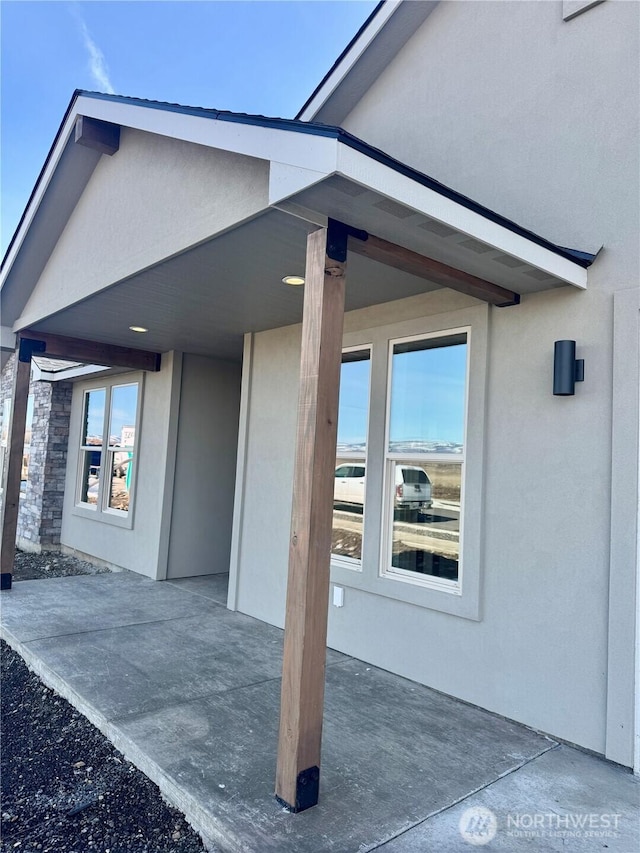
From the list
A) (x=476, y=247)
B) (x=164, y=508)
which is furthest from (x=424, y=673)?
(x=164, y=508)

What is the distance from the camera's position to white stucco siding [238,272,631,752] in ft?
11.0

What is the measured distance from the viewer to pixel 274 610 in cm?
577

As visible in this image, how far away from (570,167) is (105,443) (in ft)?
25.5

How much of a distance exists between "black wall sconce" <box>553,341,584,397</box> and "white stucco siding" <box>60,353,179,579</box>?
18.3 feet

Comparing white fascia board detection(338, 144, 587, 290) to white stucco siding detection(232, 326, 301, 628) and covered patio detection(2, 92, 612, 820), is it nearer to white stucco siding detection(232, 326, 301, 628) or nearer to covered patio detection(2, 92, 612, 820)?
covered patio detection(2, 92, 612, 820)

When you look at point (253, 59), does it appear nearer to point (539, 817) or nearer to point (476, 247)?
point (476, 247)

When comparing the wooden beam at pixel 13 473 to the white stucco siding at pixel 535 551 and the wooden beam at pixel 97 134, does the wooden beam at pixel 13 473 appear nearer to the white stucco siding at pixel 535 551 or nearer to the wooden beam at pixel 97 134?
the wooden beam at pixel 97 134

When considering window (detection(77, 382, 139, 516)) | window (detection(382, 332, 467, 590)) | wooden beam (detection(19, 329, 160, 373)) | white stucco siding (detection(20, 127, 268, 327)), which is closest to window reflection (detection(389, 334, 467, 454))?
window (detection(382, 332, 467, 590))

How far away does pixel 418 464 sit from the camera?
454 centimetres

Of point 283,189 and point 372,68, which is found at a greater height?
point 372,68

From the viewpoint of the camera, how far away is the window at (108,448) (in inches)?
345

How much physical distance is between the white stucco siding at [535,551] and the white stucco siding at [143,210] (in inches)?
71.0

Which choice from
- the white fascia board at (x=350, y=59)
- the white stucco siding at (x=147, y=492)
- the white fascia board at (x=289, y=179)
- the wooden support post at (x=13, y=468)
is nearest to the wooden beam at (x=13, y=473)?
the wooden support post at (x=13, y=468)

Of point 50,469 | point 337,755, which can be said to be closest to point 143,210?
point 337,755
